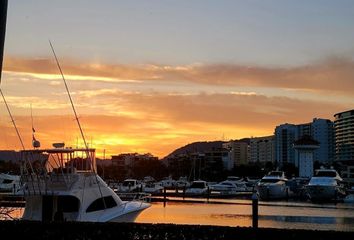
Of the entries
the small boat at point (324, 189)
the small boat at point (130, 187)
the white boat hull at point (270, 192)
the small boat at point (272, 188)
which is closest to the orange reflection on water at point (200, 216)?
the small boat at point (324, 189)

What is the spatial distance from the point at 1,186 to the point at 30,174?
62.0m

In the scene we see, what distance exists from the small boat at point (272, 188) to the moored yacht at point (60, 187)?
165 ft

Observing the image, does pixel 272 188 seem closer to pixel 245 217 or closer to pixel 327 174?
pixel 327 174

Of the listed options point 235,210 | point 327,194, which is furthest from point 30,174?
point 327,194

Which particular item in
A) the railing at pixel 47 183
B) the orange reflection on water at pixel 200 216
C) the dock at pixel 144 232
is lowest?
the orange reflection on water at pixel 200 216

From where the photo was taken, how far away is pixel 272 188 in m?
81.1

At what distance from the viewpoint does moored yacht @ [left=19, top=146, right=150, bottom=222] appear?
30.6m

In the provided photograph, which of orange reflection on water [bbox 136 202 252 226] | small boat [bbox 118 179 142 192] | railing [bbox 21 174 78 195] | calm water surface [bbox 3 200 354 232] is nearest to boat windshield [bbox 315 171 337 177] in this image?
calm water surface [bbox 3 200 354 232]

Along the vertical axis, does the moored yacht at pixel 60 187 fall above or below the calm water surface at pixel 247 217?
above

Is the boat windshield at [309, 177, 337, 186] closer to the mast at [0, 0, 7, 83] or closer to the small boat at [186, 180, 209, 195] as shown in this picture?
the small boat at [186, 180, 209, 195]

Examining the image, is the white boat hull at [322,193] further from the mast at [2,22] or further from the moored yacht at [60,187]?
the mast at [2,22]

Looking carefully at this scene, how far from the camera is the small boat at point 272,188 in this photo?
80438 mm

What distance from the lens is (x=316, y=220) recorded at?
47188 mm

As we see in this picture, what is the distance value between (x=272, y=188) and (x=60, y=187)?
177 feet
